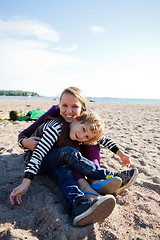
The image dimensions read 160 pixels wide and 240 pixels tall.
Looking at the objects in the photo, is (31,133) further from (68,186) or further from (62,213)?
(62,213)

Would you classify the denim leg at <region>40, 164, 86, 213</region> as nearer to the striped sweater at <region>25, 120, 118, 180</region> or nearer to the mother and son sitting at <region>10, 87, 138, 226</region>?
the mother and son sitting at <region>10, 87, 138, 226</region>

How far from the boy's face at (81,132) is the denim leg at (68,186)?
1.16ft

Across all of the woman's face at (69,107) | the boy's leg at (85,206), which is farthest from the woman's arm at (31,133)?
the boy's leg at (85,206)

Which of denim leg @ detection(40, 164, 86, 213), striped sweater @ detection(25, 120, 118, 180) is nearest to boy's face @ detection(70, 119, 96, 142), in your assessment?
striped sweater @ detection(25, 120, 118, 180)

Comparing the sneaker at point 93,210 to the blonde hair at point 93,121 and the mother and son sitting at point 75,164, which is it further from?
the blonde hair at point 93,121

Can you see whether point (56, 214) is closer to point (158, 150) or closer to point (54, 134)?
point (54, 134)

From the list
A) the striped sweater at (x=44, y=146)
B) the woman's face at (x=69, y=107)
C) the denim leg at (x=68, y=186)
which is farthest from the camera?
the woman's face at (x=69, y=107)

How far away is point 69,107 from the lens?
7.98ft

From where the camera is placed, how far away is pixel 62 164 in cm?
216

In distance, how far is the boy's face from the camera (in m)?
2.22

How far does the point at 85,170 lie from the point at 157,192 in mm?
938

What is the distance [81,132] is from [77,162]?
1.14ft

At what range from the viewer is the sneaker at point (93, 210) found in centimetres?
159

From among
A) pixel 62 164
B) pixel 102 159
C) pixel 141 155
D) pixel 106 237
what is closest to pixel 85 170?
pixel 62 164
